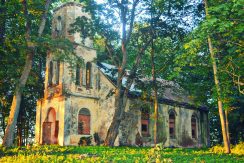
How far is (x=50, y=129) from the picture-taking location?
27109mm

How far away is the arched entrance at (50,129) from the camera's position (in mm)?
26391

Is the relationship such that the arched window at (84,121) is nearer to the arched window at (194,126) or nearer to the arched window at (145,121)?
the arched window at (145,121)

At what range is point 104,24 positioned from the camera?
76.4 feet

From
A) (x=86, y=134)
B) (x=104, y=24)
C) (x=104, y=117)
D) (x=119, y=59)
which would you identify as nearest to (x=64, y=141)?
(x=86, y=134)

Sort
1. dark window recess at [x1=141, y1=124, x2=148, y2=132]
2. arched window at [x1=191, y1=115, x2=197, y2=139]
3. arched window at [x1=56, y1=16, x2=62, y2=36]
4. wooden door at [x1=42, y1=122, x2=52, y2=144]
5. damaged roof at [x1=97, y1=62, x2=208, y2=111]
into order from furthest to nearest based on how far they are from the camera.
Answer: arched window at [x1=191, y1=115, x2=197, y2=139], dark window recess at [x1=141, y1=124, x2=148, y2=132], arched window at [x1=56, y1=16, x2=62, y2=36], wooden door at [x1=42, y1=122, x2=52, y2=144], damaged roof at [x1=97, y1=62, x2=208, y2=111]

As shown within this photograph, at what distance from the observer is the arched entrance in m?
26.4

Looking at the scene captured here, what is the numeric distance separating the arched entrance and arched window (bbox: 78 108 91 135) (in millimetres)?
2072

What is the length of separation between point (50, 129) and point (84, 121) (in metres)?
3.39

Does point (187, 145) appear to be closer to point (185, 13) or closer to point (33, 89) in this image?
point (185, 13)

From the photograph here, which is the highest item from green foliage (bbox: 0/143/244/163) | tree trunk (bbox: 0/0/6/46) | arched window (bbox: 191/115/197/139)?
tree trunk (bbox: 0/0/6/46)

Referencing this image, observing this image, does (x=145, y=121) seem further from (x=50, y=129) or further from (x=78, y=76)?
(x=50, y=129)

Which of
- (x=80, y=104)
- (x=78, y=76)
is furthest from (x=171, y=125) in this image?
(x=78, y=76)

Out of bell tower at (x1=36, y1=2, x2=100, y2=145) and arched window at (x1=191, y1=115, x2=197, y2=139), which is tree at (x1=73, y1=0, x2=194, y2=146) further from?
arched window at (x1=191, y1=115, x2=197, y2=139)

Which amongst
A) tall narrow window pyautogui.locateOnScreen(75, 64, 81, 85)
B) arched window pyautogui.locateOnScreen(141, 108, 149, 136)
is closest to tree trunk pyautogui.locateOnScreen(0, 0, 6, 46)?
tall narrow window pyautogui.locateOnScreen(75, 64, 81, 85)
